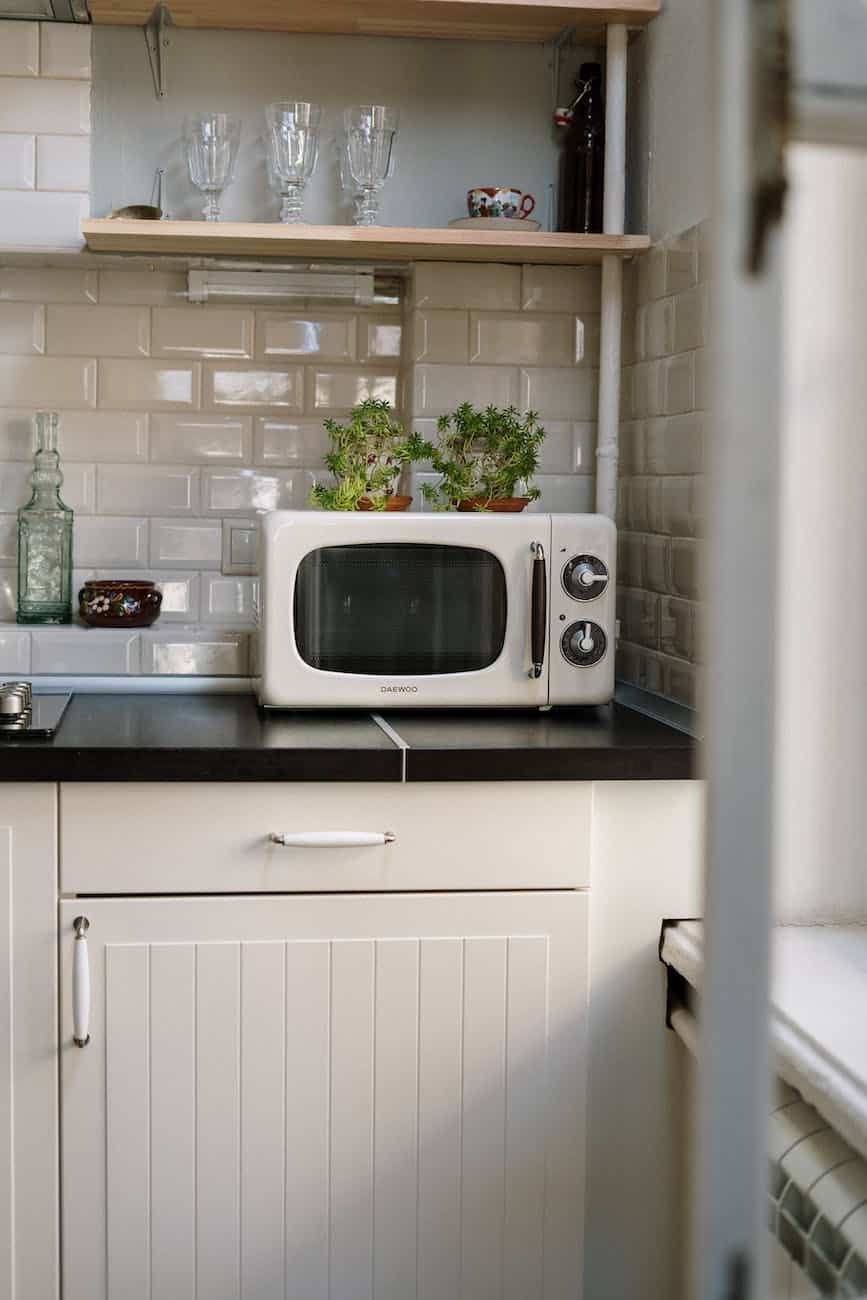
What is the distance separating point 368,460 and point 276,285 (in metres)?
0.40

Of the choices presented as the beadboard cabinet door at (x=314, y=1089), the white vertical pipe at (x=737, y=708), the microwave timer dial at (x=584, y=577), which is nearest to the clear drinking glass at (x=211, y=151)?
the microwave timer dial at (x=584, y=577)

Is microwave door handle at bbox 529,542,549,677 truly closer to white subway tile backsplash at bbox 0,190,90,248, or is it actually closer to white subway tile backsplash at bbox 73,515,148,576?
white subway tile backsplash at bbox 73,515,148,576

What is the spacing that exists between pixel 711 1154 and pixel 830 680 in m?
1.36

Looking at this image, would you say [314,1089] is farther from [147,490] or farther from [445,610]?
[147,490]

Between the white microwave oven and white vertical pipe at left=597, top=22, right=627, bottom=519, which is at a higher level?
white vertical pipe at left=597, top=22, right=627, bottom=519

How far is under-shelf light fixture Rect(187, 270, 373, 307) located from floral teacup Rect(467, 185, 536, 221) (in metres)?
0.22

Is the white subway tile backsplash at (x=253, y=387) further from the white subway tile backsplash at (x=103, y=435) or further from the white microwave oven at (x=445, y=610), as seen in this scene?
the white microwave oven at (x=445, y=610)

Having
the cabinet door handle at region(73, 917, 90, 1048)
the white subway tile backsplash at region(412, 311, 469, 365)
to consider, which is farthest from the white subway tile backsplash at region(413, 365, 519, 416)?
the cabinet door handle at region(73, 917, 90, 1048)

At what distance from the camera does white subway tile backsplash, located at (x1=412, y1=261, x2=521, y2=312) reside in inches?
93.3

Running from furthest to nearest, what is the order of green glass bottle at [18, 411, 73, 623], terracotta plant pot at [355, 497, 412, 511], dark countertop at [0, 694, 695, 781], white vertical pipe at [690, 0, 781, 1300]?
green glass bottle at [18, 411, 73, 623] < terracotta plant pot at [355, 497, 412, 511] < dark countertop at [0, 694, 695, 781] < white vertical pipe at [690, 0, 781, 1300]

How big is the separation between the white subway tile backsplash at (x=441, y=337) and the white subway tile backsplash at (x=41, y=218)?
0.54 metres

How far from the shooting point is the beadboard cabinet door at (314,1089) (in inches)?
68.6

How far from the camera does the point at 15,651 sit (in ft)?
7.44

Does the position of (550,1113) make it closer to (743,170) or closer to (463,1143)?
(463,1143)
